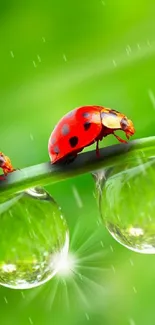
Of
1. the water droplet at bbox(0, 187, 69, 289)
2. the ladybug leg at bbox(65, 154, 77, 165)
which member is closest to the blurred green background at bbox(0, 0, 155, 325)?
the water droplet at bbox(0, 187, 69, 289)

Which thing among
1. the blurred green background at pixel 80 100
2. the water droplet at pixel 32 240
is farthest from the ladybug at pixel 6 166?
the blurred green background at pixel 80 100

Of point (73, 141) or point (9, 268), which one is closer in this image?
point (73, 141)

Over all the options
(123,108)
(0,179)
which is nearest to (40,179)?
(0,179)

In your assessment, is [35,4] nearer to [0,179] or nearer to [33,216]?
[33,216]

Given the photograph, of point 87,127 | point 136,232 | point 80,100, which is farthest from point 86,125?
point 80,100

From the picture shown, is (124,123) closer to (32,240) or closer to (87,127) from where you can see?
(87,127)

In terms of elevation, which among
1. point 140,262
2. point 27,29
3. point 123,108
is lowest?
point 140,262
